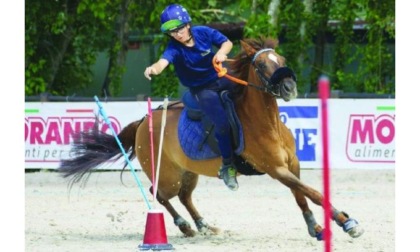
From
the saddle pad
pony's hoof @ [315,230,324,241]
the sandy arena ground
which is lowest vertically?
the sandy arena ground

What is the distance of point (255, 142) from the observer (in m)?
9.77

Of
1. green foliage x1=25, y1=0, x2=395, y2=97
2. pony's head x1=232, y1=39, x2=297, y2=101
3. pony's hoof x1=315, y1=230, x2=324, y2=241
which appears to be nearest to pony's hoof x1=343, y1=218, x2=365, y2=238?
pony's hoof x1=315, y1=230, x2=324, y2=241

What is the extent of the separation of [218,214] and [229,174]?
2.92m

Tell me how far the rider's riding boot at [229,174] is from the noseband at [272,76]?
32.5 inches

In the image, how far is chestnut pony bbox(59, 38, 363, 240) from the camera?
9.27 m

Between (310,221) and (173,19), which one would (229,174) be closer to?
(310,221)

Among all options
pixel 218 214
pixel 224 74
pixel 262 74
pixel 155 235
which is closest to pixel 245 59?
pixel 224 74

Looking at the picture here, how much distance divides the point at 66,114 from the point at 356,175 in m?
5.30

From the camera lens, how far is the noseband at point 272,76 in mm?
9133

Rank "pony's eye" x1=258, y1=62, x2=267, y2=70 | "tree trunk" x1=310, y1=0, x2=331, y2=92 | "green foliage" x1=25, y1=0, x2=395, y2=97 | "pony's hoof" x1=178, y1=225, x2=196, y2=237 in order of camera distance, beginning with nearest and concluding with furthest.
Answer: "pony's eye" x1=258, y1=62, x2=267, y2=70, "pony's hoof" x1=178, y1=225, x2=196, y2=237, "green foliage" x1=25, y1=0, x2=395, y2=97, "tree trunk" x1=310, y1=0, x2=331, y2=92

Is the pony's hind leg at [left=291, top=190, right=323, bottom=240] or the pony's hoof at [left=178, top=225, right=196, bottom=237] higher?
the pony's hind leg at [left=291, top=190, right=323, bottom=240]

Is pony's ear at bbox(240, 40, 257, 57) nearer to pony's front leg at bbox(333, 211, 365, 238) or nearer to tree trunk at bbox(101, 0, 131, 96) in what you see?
pony's front leg at bbox(333, 211, 365, 238)

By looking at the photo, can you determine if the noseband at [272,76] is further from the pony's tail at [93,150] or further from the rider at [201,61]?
the pony's tail at [93,150]
